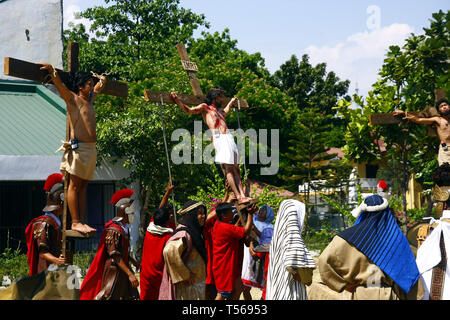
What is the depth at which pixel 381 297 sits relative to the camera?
5508 mm

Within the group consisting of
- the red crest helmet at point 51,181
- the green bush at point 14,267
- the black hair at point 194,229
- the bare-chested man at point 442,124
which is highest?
the bare-chested man at point 442,124

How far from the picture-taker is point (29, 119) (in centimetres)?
1600

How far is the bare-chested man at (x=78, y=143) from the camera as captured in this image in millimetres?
6660

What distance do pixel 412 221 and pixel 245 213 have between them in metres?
9.00

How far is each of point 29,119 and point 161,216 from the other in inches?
383

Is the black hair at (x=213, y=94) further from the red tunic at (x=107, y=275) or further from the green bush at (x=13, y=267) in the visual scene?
the green bush at (x=13, y=267)

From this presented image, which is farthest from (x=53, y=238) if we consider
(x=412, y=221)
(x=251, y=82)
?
(x=251, y=82)

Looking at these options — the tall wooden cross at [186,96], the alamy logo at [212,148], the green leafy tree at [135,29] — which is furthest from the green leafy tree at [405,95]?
the green leafy tree at [135,29]

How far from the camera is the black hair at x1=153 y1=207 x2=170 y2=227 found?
743 cm

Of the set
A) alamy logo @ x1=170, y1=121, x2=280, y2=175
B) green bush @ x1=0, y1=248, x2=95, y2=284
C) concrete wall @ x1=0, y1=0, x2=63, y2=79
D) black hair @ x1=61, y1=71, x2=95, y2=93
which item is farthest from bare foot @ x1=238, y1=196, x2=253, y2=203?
concrete wall @ x1=0, y1=0, x2=63, y2=79

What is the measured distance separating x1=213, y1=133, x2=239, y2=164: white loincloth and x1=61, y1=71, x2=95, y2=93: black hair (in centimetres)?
176

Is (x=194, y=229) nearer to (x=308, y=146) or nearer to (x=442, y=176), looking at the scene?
(x=442, y=176)

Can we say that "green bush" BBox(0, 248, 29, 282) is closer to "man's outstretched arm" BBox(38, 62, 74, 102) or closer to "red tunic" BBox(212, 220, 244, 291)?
"red tunic" BBox(212, 220, 244, 291)

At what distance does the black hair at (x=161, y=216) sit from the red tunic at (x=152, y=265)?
15 centimetres
